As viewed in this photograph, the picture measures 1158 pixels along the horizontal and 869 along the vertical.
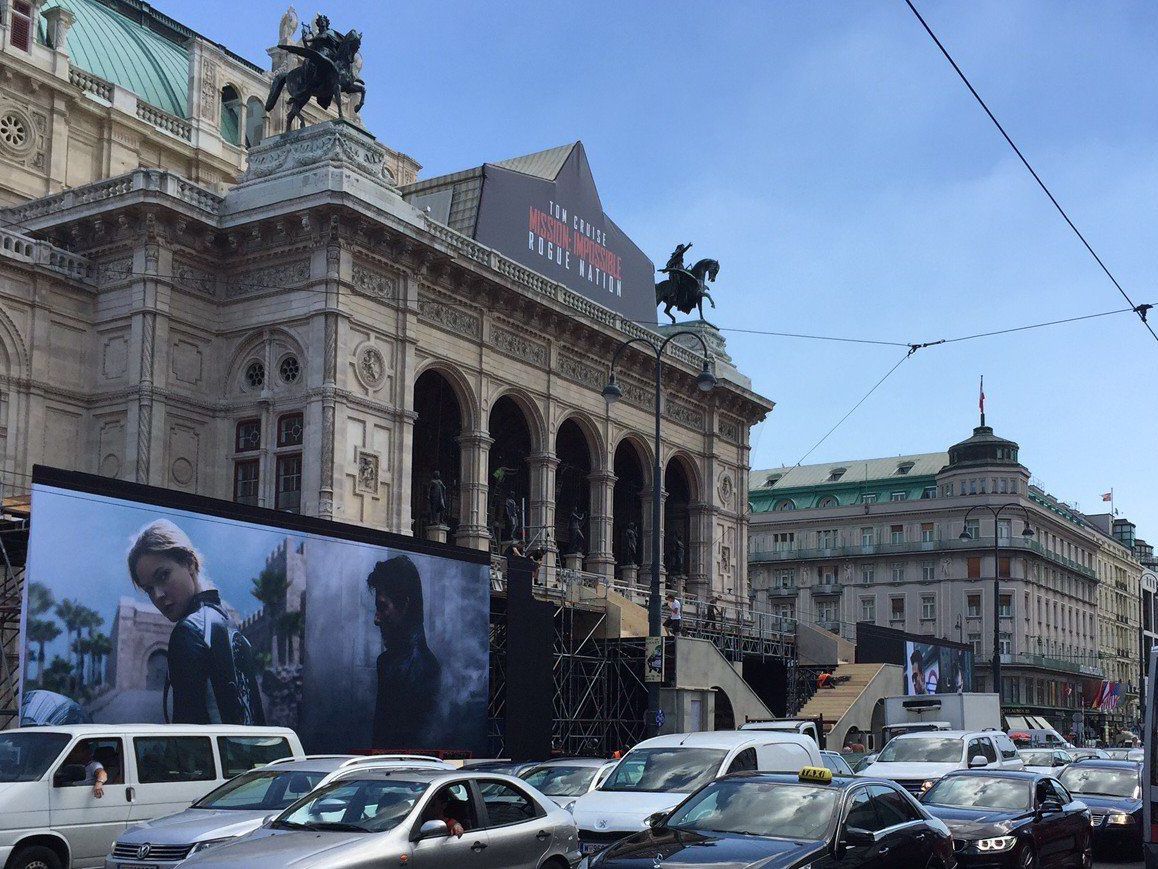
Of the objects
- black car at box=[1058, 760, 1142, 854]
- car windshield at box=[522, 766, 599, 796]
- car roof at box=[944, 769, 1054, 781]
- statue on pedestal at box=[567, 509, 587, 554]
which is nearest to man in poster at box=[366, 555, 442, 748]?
car windshield at box=[522, 766, 599, 796]

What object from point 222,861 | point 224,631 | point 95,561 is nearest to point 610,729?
point 224,631

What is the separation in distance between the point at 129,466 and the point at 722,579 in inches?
959

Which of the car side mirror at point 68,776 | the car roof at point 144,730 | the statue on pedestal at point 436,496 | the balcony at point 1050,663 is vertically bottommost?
the balcony at point 1050,663

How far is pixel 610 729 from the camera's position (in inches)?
1652

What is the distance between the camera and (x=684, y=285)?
5306 cm

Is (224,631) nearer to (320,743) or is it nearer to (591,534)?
(320,743)

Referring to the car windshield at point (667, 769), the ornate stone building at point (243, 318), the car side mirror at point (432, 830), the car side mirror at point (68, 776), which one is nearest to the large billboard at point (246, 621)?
the ornate stone building at point (243, 318)

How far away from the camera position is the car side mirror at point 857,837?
39.2ft

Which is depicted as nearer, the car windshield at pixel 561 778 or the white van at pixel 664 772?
the white van at pixel 664 772

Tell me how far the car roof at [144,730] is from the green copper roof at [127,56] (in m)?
30.4

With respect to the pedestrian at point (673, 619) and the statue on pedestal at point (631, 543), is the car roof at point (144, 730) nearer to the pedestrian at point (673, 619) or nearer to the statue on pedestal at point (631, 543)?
the pedestrian at point (673, 619)

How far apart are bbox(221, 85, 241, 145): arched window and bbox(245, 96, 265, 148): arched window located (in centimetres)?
42

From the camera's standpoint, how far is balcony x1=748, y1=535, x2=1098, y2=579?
294ft

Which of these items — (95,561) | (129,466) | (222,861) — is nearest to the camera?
(222,861)
